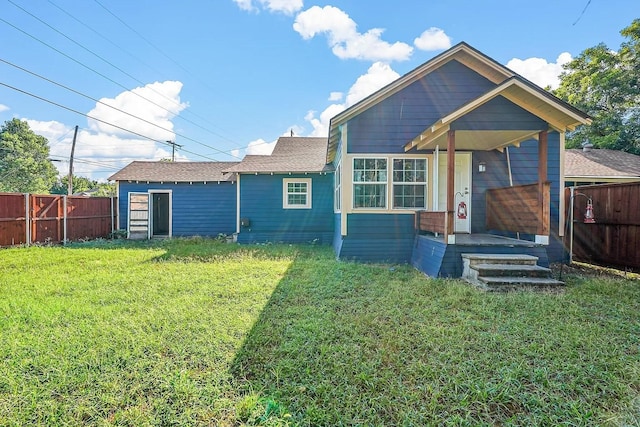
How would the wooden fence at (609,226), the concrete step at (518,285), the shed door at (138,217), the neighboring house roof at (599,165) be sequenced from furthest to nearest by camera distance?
1. the shed door at (138,217)
2. the neighboring house roof at (599,165)
3. the wooden fence at (609,226)
4. the concrete step at (518,285)

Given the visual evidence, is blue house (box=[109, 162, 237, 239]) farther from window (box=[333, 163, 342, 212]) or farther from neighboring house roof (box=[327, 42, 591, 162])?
neighboring house roof (box=[327, 42, 591, 162])

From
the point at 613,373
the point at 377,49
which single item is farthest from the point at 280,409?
the point at 377,49

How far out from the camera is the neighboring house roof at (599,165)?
9.39 metres

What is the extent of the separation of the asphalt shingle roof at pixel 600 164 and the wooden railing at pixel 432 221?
636 centimetres

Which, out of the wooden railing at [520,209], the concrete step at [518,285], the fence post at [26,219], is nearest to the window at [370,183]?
the wooden railing at [520,209]

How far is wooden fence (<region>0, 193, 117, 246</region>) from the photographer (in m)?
8.94

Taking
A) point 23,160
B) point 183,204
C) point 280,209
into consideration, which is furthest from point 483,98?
point 23,160

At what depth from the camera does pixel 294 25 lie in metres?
10.4

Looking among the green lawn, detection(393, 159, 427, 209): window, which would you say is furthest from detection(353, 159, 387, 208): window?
the green lawn

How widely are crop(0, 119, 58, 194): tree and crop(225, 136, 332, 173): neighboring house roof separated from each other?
3370 centimetres

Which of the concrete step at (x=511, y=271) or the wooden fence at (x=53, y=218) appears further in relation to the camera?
the wooden fence at (x=53, y=218)

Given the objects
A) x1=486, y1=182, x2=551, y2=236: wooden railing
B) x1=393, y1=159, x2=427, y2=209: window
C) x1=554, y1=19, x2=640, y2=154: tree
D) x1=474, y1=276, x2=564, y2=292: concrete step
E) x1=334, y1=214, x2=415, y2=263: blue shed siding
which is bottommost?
x1=474, y1=276, x2=564, y2=292: concrete step

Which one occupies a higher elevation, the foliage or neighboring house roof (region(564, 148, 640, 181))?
the foliage

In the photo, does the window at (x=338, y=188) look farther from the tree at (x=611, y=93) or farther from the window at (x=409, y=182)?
the tree at (x=611, y=93)
